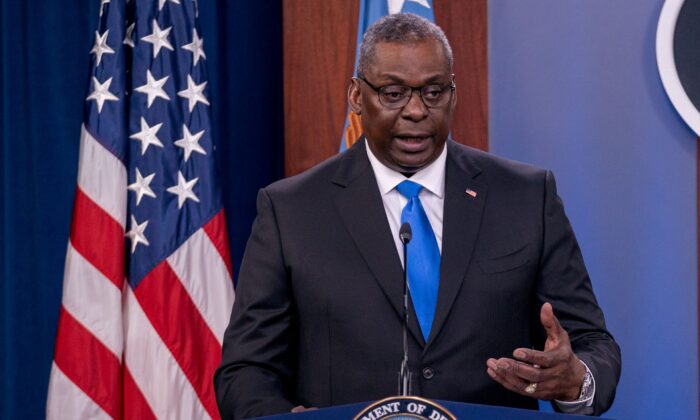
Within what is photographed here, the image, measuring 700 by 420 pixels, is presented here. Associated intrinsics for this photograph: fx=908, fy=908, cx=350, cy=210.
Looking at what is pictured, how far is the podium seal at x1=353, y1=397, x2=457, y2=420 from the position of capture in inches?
48.6

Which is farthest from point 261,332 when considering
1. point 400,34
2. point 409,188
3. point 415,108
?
point 400,34

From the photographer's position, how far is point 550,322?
154 centimetres

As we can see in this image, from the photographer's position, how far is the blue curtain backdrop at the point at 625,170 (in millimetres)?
3207

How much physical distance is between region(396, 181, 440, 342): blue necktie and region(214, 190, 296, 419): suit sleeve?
0.90 feet

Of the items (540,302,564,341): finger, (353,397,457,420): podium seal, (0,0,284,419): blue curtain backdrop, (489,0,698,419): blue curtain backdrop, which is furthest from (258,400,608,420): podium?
(0,0,284,419): blue curtain backdrop

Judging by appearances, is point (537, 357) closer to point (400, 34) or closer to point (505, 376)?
point (505, 376)

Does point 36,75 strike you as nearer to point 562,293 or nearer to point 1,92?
point 1,92

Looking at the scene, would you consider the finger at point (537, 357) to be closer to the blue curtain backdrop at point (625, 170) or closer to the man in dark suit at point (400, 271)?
the man in dark suit at point (400, 271)

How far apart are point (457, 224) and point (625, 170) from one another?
1.56m

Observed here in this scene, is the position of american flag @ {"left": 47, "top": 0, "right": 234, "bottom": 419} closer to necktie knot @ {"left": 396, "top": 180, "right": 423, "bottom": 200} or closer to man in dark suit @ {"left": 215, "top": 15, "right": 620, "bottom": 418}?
man in dark suit @ {"left": 215, "top": 15, "right": 620, "bottom": 418}

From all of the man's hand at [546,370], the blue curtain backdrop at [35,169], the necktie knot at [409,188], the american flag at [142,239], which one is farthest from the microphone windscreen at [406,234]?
the blue curtain backdrop at [35,169]

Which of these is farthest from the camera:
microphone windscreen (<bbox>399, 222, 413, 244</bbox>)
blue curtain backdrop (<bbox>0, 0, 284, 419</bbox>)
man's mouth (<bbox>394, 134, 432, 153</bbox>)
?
blue curtain backdrop (<bbox>0, 0, 284, 419</bbox>)

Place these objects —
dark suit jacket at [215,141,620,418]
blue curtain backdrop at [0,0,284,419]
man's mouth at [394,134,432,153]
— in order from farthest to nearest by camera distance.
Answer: blue curtain backdrop at [0,0,284,419] < man's mouth at [394,134,432,153] < dark suit jacket at [215,141,620,418]

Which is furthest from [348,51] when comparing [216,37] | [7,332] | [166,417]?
[7,332]
